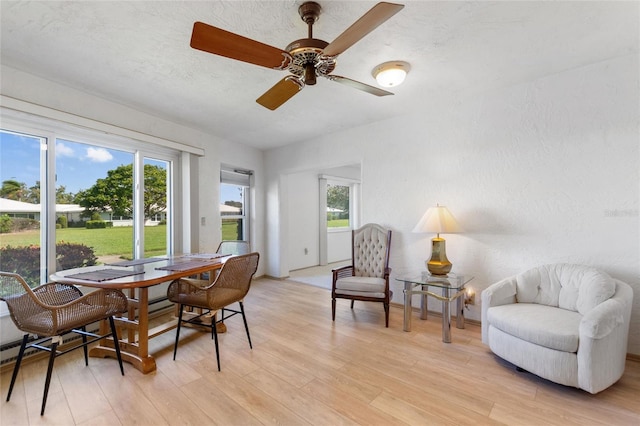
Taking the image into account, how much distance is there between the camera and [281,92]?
6.62ft

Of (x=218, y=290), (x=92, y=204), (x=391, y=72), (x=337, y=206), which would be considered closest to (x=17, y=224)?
(x=92, y=204)

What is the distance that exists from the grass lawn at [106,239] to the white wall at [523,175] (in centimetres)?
→ 288

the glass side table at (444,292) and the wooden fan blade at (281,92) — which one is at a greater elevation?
the wooden fan blade at (281,92)

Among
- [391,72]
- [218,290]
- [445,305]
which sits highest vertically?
[391,72]

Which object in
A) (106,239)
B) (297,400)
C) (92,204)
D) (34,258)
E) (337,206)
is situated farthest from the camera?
(337,206)

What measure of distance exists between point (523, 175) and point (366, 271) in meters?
1.98

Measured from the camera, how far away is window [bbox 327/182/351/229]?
659cm

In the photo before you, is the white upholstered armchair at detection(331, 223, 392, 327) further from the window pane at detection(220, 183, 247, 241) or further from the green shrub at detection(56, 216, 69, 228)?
the green shrub at detection(56, 216, 69, 228)

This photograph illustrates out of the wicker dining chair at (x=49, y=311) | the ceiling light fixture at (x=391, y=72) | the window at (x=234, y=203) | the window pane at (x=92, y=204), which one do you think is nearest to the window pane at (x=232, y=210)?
the window at (x=234, y=203)

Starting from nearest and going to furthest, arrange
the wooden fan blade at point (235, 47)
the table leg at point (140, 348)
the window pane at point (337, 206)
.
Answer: the wooden fan blade at point (235, 47)
the table leg at point (140, 348)
the window pane at point (337, 206)

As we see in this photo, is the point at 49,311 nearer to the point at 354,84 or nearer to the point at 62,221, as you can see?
the point at 62,221

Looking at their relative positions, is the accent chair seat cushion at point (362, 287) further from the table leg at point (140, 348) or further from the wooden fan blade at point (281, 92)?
the wooden fan blade at point (281, 92)

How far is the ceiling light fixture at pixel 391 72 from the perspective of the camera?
224 centimetres

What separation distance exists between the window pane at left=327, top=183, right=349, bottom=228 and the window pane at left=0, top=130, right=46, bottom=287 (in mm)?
4923
